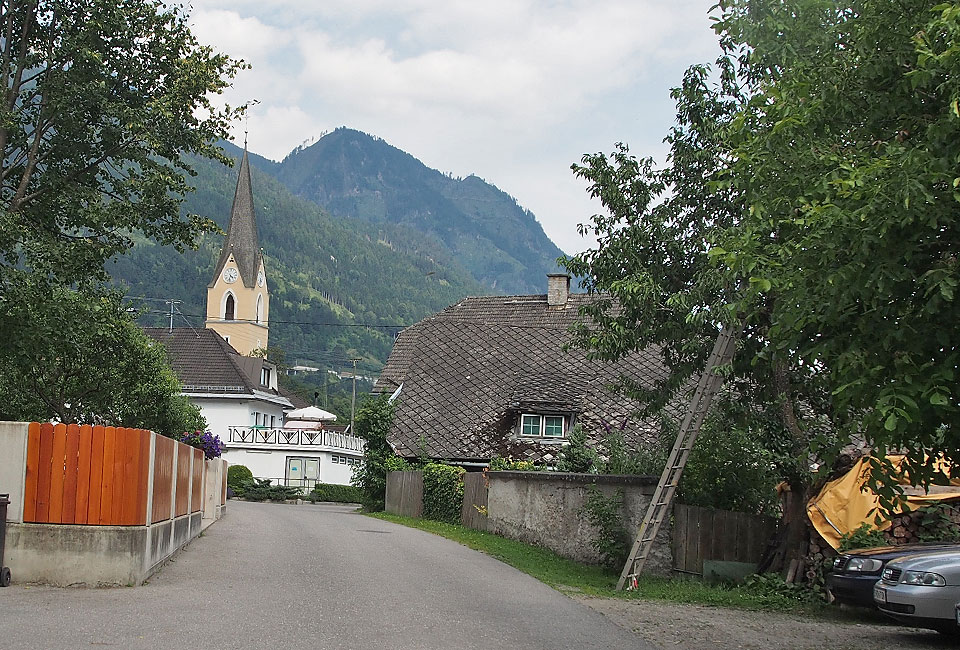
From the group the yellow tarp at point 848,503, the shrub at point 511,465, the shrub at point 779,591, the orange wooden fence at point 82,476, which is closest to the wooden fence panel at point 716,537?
the shrub at point 779,591

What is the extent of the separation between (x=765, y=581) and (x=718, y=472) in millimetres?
2529

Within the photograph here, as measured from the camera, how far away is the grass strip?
14.4 m

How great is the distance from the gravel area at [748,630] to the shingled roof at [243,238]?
99.3 metres

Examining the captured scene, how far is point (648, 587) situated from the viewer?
15945 mm

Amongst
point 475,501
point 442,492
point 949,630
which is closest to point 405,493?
point 442,492

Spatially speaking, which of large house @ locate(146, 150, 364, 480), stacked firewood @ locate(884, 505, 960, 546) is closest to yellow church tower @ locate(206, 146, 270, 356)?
large house @ locate(146, 150, 364, 480)

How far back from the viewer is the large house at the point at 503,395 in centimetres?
3231

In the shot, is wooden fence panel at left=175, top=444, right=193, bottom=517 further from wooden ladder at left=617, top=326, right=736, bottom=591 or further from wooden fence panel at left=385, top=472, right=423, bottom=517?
wooden fence panel at left=385, top=472, right=423, bottom=517

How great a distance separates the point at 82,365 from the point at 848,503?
17.5 meters

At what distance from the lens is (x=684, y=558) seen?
17.0 meters

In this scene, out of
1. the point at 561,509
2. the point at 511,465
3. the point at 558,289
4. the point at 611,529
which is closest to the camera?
the point at 611,529

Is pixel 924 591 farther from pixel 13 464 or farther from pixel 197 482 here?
pixel 197 482

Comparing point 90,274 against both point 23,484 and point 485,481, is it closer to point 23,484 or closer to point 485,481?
point 23,484

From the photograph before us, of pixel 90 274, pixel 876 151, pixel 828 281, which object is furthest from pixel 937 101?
pixel 90 274
